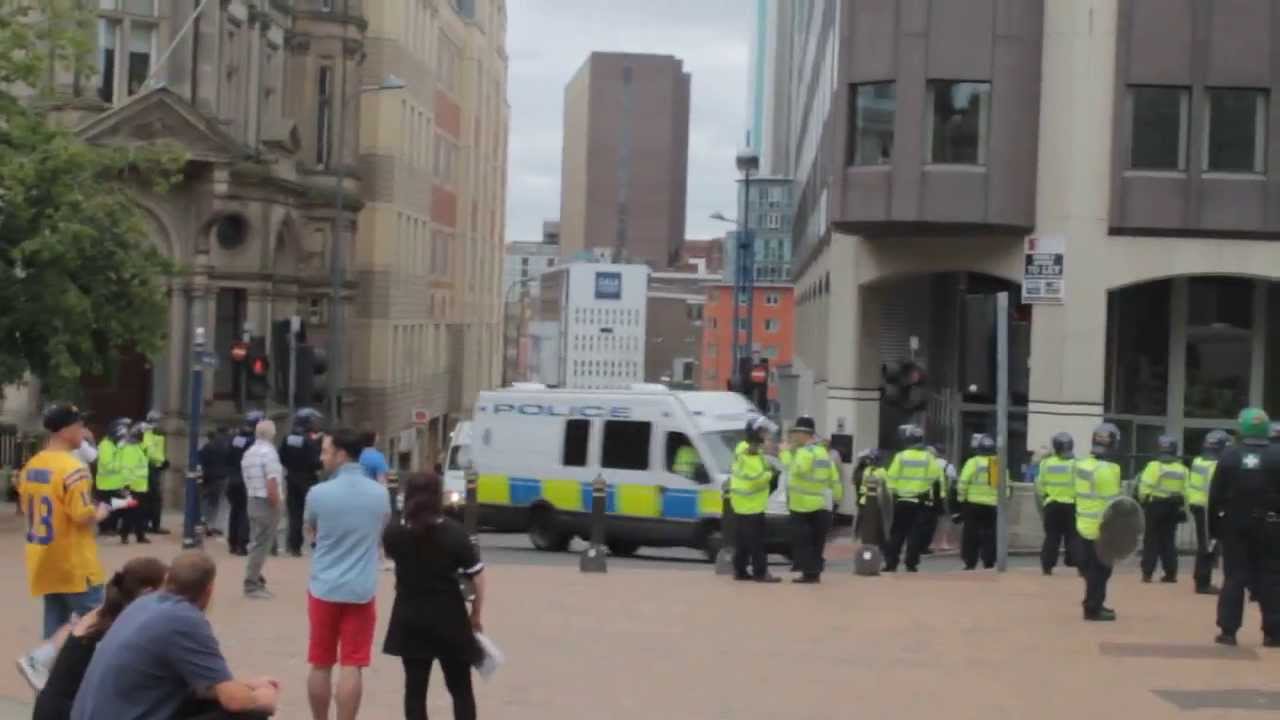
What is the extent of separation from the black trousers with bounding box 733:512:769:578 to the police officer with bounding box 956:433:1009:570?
4.32 meters

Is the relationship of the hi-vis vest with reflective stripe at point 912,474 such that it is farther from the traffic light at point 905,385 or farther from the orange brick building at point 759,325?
the orange brick building at point 759,325

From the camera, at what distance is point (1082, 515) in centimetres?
1856

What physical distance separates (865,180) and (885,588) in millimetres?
15412

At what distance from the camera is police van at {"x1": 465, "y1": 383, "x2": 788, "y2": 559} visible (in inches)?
1102

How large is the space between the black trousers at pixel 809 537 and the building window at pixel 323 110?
3324cm

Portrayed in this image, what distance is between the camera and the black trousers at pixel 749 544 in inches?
856

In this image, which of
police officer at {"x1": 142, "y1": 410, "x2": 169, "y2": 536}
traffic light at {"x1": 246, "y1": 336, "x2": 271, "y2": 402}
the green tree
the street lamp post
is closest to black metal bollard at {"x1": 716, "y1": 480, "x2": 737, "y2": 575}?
police officer at {"x1": 142, "y1": 410, "x2": 169, "y2": 536}

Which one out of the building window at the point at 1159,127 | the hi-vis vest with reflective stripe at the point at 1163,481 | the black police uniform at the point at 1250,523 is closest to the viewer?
the black police uniform at the point at 1250,523

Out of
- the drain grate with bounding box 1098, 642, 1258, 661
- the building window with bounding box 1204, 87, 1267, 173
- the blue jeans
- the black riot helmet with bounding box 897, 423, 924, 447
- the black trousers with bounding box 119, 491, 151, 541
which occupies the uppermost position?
the building window with bounding box 1204, 87, 1267, 173

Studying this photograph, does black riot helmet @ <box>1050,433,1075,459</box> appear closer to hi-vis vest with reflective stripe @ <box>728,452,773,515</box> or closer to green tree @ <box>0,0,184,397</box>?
hi-vis vest with reflective stripe @ <box>728,452,773,515</box>

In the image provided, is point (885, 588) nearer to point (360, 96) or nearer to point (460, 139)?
point (360, 96)

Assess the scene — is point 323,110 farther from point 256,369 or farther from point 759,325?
point 759,325

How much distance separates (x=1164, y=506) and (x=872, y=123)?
1487 cm

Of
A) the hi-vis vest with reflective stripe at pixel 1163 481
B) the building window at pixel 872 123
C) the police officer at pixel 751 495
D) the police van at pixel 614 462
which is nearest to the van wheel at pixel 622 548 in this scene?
the police van at pixel 614 462
